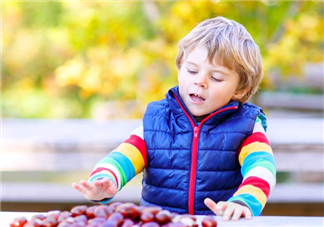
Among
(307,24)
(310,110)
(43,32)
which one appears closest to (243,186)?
(307,24)

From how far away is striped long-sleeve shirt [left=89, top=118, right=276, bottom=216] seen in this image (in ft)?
4.38

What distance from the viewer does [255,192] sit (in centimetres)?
134

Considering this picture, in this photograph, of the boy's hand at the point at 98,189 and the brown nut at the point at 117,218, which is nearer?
the brown nut at the point at 117,218

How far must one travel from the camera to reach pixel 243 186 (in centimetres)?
137

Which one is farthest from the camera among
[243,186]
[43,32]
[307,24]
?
[43,32]

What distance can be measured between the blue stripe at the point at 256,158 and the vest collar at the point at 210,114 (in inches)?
6.2

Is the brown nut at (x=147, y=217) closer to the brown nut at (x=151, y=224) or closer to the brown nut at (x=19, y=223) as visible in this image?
the brown nut at (x=151, y=224)

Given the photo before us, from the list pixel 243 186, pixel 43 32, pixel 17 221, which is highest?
pixel 43 32

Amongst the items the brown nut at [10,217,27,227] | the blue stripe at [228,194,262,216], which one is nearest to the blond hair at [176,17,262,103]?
the blue stripe at [228,194,262,216]

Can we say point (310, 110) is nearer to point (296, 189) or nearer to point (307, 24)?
point (307, 24)

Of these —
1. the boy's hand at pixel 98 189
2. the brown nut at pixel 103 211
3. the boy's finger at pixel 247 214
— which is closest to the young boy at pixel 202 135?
the boy's hand at pixel 98 189

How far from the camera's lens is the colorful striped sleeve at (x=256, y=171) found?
1.31 m

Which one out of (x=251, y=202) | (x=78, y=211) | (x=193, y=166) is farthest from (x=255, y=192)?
(x=78, y=211)

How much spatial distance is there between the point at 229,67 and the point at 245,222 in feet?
1.77
